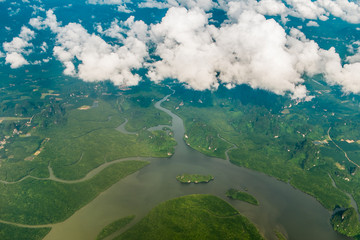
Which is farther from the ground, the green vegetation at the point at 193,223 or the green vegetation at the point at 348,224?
the green vegetation at the point at 348,224

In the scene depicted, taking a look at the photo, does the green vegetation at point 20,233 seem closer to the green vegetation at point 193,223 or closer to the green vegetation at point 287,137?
the green vegetation at point 193,223

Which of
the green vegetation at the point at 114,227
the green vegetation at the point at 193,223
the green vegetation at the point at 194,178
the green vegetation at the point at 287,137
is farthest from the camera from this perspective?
the green vegetation at the point at 287,137

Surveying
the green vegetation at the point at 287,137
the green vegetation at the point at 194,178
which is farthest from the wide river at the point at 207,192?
the green vegetation at the point at 287,137

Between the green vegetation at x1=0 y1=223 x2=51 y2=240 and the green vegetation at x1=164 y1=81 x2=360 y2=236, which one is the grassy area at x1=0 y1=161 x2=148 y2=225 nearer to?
the green vegetation at x1=0 y1=223 x2=51 y2=240

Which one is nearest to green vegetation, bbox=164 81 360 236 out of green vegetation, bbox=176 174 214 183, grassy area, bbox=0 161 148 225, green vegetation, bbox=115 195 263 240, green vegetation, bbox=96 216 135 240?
green vegetation, bbox=176 174 214 183

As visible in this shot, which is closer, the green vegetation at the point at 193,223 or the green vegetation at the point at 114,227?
the green vegetation at the point at 114,227

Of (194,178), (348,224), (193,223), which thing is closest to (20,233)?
(193,223)
